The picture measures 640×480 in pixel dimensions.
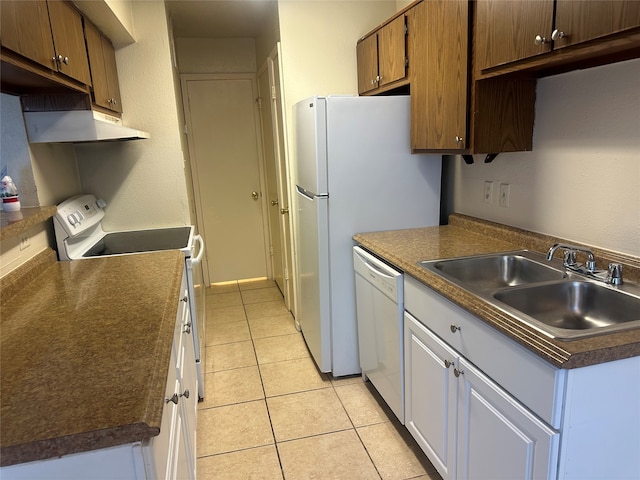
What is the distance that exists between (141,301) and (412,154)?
164 centimetres

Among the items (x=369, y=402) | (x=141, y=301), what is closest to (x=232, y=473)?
(x=369, y=402)

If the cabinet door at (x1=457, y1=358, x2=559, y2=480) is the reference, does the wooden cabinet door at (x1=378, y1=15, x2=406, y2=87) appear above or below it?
above

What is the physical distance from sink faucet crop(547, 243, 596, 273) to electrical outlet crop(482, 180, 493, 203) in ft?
2.13

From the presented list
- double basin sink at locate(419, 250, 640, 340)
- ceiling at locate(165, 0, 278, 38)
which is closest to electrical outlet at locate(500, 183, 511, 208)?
double basin sink at locate(419, 250, 640, 340)

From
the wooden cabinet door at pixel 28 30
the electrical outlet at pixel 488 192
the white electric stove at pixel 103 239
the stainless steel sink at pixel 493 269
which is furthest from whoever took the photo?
the electrical outlet at pixel 488 192

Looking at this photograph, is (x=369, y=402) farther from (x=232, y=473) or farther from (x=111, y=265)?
(x=111, y=265)

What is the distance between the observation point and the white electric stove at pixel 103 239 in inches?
81.4

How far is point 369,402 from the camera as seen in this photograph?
241 centimetres

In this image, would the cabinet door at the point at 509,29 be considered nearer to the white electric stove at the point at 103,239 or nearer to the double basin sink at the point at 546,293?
the double basin sink at the point at 546,293

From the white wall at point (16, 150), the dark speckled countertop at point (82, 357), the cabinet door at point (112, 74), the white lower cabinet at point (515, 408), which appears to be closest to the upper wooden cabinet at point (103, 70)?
the cabinet door at point (112, 74)

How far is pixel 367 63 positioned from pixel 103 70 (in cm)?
156

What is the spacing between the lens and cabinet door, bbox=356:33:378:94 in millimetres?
2656

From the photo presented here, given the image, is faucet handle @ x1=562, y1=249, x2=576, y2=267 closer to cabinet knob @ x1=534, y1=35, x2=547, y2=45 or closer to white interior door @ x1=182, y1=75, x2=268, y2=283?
cabinet knob @ x1=534, y1=35, x2=547, y2=45

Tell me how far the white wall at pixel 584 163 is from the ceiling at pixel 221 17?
75.2 inches
